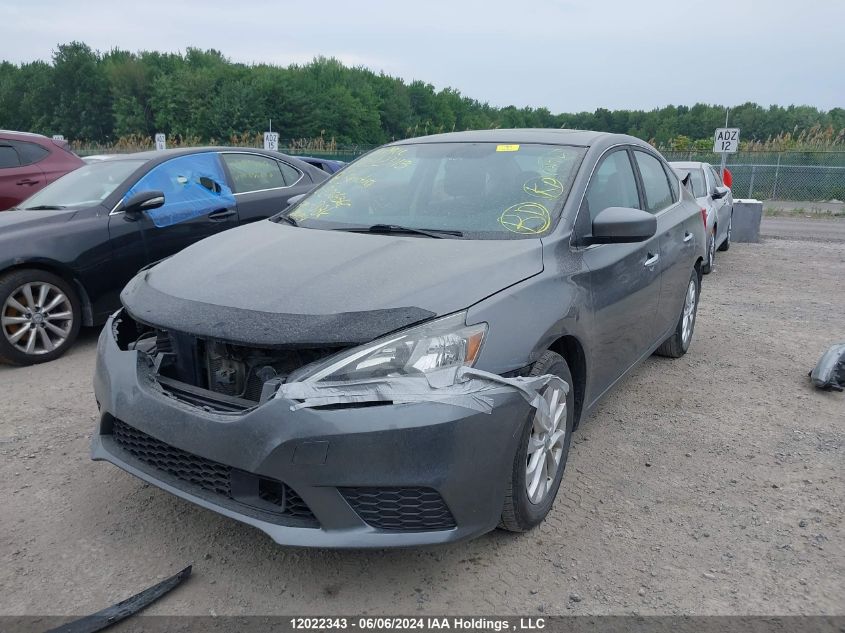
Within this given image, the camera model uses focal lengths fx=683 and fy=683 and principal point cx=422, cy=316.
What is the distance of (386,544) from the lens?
227 centimetres

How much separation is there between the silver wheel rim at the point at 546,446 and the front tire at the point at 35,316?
3.98 m

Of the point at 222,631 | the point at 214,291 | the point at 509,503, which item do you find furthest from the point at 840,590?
the point at 214,291

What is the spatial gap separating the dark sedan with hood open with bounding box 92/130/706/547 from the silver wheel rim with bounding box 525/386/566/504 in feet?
0.04

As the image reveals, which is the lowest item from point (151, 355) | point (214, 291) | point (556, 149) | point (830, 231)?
point (830, 231)

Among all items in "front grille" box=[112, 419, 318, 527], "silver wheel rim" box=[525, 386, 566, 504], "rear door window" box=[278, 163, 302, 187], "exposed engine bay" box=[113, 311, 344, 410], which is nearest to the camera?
"front grille" box=[112, 419, 318, 527]

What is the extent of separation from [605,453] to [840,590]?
1.31 m

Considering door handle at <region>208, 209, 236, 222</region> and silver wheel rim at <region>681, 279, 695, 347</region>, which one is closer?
silver wheel rim at <region>681, 279, 695, 347</region>

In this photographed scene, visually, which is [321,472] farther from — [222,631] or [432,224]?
[432,224]

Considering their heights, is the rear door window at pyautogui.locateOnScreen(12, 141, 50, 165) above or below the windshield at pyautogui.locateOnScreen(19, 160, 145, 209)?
above

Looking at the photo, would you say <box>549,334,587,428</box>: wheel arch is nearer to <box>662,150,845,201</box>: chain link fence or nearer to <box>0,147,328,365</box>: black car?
<box>0,147,328,365</box>: black car

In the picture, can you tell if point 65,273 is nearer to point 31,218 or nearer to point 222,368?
point 31,218

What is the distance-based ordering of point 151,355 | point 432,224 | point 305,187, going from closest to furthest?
point 151,355 → point 432,224 → point 305,187

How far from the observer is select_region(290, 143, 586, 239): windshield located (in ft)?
10.7

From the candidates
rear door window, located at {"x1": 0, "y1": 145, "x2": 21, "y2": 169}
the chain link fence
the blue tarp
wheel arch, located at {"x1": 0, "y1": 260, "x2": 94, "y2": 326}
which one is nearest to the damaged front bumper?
wheel arch, located at {"x1": 0, "y1": 260, "x2": 94, "y2": 326}
